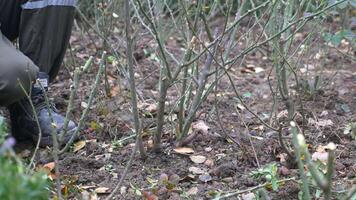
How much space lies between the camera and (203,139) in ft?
8.55

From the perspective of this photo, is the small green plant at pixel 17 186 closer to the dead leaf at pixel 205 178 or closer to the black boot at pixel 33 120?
the dead leaf at pixel 205 178

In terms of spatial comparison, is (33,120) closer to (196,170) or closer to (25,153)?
(25,153)

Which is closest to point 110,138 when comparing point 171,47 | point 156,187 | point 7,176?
point 156,187

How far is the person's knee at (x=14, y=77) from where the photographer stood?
2396 millimetres

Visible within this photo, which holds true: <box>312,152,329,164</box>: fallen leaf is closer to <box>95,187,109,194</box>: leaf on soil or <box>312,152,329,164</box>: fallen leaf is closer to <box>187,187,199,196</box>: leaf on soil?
<box>187,187,199,196</box>: leaf on soil

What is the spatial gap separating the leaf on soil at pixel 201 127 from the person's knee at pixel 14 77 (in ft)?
2.26

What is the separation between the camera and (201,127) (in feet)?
8.82

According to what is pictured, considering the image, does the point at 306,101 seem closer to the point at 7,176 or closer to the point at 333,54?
the point at 333,54

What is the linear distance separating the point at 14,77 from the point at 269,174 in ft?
3.32

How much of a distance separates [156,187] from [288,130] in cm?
77

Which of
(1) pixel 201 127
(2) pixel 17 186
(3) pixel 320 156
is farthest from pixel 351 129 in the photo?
(2) pixel 17 186

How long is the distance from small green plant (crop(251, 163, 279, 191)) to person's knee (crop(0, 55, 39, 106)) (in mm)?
894

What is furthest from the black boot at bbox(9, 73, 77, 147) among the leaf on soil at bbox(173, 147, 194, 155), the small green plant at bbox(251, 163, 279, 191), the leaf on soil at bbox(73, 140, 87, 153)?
the small green plant at bbox(251, 163, 279, 191)

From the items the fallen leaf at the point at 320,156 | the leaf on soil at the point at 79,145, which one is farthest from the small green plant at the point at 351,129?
the leaf on soil at the point at 79,145
